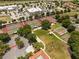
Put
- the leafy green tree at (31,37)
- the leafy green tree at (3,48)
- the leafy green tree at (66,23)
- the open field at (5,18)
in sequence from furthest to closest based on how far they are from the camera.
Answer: the open field at (5,18) → the leafy green tree at (66,23) → the leafy green tree at (31,37) → the leafy green tree at (3,48)

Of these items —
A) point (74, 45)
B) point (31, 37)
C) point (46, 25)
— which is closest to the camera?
point (74, 45)

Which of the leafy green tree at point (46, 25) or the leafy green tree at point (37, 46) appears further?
the leafy green tree at point (46, 25)

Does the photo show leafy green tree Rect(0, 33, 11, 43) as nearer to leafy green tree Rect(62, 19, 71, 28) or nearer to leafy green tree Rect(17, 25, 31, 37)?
leafy green tree Rect(17, 25, 31, 37)

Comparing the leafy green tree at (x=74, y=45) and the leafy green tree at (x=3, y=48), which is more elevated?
the leafy green tree at (x=74, y=45)

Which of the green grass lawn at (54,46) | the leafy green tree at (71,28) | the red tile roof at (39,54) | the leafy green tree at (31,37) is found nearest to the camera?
the red tile roof at (39,54)

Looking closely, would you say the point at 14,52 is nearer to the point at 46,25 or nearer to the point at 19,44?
the point at 19,44

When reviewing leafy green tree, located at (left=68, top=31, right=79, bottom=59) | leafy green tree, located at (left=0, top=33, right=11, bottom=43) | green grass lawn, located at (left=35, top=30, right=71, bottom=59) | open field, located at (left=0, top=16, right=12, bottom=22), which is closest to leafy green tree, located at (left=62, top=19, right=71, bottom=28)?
green grass lawn, located at (left=35, top=30, right=71, bottom=59)

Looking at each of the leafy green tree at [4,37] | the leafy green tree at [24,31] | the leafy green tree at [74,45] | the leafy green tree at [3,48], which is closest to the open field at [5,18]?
the leafy green tree at [24,31]

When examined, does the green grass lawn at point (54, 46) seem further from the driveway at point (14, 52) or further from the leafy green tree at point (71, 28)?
the leafy green tree at point (71, 28)

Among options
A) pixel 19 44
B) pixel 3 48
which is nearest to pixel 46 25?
pixel 19 44

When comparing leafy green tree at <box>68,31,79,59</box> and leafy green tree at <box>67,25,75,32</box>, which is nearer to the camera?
leafy green tree at <box>68,31,79,59</box>
